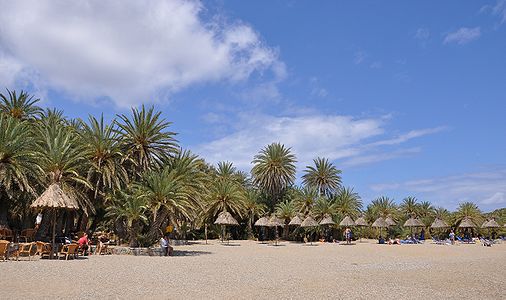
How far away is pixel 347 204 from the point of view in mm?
49594

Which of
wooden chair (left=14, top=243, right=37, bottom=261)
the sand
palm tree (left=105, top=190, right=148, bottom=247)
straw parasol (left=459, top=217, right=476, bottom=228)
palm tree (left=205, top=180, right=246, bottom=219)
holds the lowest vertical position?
the sand

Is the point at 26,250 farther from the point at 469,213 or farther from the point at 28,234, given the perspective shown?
the point at 469,213

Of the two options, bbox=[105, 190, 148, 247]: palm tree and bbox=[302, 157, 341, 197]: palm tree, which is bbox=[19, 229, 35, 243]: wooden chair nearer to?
bbox=[105, 190, 148, 247]: palm tree

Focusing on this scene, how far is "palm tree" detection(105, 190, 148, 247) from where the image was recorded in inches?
927

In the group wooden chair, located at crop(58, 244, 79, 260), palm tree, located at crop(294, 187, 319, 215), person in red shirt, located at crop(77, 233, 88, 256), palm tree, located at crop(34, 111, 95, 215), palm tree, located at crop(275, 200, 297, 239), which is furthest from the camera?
palm tree, located at crop(294, 187, 319, 215)

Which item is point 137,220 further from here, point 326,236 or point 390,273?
point 326,236

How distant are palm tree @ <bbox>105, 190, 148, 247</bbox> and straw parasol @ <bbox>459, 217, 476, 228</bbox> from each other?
43048 mm

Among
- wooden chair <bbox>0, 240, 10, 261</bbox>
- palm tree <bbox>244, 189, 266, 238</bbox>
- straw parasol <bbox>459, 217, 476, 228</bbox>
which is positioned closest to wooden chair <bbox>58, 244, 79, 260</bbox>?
wooden chair <bbox>0, 240, 10, 261</bbox>

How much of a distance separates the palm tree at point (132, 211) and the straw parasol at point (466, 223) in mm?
43048

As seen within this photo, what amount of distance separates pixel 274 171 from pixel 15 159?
33704 millimetres

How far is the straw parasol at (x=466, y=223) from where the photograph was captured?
170 ft

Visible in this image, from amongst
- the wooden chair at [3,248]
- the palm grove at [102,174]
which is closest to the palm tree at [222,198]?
the palm grove at [102,174]

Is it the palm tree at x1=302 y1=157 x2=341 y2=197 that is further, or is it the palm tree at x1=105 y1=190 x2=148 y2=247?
the palm tree at x1=302 y1=157 x2=341 y2=197

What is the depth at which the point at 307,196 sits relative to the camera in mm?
48094
